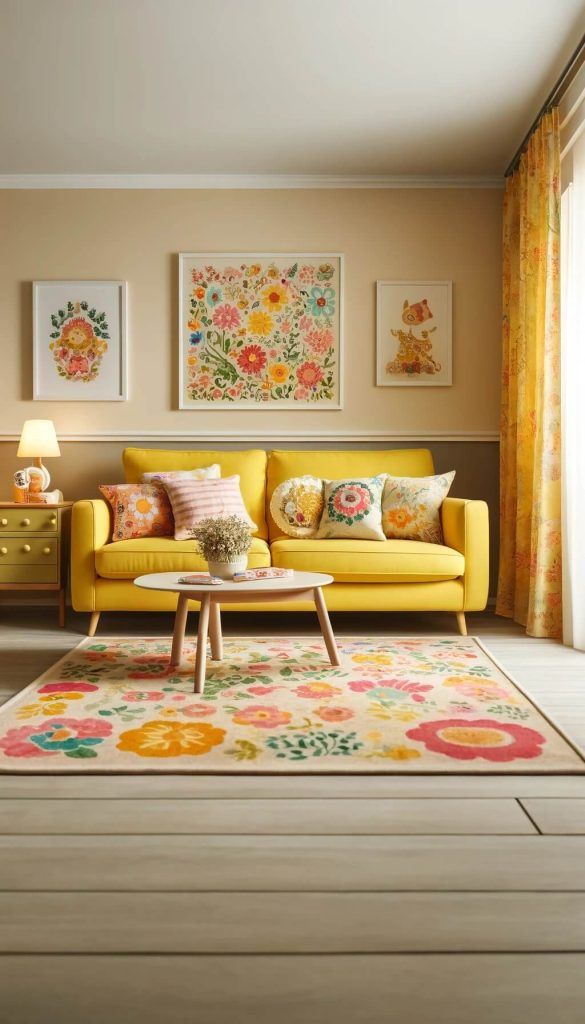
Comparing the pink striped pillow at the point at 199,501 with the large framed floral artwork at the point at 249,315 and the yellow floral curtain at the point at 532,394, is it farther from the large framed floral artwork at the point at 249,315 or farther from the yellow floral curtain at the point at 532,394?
the yellow floral curtain at the point at 532,394

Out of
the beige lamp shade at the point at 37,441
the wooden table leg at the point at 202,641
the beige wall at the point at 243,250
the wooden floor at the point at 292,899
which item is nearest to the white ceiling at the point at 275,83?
the beige wall at the point at 243,250

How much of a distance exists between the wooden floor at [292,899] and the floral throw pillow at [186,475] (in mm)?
2381

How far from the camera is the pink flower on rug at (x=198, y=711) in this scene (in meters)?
2.49

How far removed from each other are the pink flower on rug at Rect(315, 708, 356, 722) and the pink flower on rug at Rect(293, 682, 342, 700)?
14cm

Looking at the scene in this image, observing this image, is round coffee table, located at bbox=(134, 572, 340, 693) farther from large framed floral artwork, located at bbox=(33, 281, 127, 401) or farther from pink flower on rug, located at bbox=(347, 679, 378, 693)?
large framed floral artwork, located at bbox=(33, 281, 127, 401)

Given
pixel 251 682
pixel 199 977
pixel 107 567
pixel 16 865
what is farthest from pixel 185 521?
pixel 199 977

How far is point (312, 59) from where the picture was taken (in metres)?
3.45

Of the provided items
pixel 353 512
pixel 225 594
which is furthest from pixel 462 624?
pixel 225 594

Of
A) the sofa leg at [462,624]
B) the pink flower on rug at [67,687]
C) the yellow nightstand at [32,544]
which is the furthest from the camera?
the yellow nightstand at [32,544]

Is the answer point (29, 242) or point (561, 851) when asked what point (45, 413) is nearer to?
point (29, 242)

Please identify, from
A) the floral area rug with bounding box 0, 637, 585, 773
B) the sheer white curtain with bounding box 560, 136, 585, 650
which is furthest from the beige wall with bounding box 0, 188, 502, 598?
the floral area rug with bounding box 0, 637, 585, 773

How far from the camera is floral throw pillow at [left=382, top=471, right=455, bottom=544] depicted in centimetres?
406

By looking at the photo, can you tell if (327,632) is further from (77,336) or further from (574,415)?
(77,336)

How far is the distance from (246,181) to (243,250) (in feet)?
1.34
